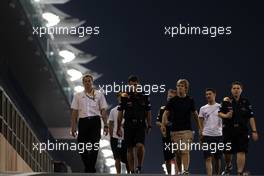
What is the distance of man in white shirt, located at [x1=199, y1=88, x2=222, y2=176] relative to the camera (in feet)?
72.0

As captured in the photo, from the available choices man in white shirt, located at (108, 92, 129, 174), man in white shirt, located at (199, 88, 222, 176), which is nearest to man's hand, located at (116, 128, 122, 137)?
man in white shirt, located at (108, 92, 129, 174)

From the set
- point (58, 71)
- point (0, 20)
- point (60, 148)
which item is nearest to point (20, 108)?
point (58, 71)

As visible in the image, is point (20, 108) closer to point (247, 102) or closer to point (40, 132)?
point (40, 132)

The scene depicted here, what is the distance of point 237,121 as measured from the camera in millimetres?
21781

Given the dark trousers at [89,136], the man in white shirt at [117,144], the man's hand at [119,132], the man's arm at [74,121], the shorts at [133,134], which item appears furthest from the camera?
the man in white shirt at [117,144]

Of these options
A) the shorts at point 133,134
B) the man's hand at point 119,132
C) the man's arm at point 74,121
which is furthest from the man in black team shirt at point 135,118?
the man's arm at point 74,121

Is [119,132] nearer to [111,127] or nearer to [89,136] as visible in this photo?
[111,127]

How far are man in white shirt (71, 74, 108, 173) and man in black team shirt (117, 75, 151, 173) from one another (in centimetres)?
43

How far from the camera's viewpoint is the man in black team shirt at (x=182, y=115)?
70.2ft

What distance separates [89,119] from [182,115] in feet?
5.92

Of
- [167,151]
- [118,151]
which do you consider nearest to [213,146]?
[167,151]

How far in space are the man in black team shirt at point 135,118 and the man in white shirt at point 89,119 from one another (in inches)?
17.1

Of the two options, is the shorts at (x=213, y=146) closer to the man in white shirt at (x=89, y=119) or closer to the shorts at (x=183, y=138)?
the shorts at (x=183, y=138)

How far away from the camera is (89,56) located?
33406mm
